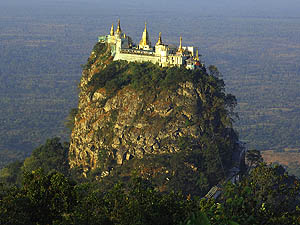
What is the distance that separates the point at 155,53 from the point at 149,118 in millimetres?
6598

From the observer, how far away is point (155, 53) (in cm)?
5094

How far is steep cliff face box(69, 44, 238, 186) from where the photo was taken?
151 feet

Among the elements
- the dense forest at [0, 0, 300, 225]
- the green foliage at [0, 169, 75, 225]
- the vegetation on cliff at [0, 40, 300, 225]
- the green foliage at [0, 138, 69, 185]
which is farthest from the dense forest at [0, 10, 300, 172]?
the green foliage at [0, 169, 75, 225]

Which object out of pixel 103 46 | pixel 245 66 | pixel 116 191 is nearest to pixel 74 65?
pixel 245 66

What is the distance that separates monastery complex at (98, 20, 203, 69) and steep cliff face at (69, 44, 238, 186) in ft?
2.59

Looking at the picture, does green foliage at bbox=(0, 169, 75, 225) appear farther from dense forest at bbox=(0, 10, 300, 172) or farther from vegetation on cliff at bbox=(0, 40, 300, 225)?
dense forest at bbox=(0, 10, 300, 172)

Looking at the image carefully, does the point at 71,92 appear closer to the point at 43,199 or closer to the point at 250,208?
the point at 43,199

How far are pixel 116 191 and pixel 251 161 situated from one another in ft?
86.6

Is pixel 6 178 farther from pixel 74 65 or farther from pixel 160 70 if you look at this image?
pixel 74 65

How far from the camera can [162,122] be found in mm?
46281

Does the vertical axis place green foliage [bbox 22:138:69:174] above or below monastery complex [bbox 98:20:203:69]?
below

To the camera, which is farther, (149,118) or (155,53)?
(155,53)

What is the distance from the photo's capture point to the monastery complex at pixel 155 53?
49.2 m

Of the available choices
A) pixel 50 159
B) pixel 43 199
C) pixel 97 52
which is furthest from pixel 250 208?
pixel 97 52
